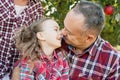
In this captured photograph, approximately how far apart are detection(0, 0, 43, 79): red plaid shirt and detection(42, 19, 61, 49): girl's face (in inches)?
12.2

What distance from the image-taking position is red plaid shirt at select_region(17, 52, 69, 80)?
9.21 feet

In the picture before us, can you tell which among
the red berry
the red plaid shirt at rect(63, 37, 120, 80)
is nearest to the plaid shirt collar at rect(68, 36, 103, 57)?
the red plaid shirt at rect(63, 37, 120, 80)

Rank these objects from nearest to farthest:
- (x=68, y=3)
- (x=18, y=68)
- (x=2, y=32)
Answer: (x=18, y=68) → (x=2, y=32) → (x=68, y=3)

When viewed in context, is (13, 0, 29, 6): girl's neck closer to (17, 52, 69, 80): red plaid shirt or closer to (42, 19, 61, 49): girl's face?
(42, 19, 61, 49): girl's face

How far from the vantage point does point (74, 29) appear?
2.85 metres

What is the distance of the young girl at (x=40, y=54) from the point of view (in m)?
2.82

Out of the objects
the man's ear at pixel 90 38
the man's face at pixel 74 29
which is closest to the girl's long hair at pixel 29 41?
the man's face at pixel 74 29

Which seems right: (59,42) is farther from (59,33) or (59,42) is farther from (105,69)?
(105,69)

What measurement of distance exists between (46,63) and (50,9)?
47.8 inches

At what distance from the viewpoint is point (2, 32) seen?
315cm

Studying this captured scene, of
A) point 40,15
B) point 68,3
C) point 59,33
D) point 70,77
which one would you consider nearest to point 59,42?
point 59,33

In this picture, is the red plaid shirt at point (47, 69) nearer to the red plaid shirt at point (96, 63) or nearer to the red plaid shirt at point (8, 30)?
the red plaid shirt at point (96, 63)

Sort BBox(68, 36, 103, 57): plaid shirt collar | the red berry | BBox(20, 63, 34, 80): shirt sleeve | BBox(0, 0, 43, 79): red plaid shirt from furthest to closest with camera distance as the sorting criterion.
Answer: the red berry → BBox(0, 0, 43, 79): red plaid shirt → BBox(68, 36, 103, 57): plaid shirt collar → BBox(20, 63, 34, 80): shirt sleeve

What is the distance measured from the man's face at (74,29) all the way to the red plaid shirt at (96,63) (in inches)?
4.0
